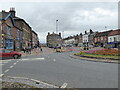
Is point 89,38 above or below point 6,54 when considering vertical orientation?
above

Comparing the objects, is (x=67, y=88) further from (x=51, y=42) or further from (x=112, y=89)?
(x=51, y=42)

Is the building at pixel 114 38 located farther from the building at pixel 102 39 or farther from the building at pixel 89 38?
the building at pixel 89 38

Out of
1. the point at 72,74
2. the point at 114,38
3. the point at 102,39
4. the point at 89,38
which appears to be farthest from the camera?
the point at 89,38

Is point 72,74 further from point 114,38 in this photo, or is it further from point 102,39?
point 102,39

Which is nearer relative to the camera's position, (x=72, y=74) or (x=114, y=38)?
(x=72, y=74)

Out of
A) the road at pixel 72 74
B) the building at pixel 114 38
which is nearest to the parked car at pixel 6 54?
the road at pixel 72 74

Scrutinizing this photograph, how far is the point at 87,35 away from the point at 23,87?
81327 millimetres

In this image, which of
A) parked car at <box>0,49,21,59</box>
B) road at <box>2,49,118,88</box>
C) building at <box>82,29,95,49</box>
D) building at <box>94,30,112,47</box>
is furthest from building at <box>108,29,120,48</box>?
road at <box>2,49,118,88</box>

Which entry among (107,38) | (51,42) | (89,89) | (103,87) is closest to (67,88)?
(89,89)

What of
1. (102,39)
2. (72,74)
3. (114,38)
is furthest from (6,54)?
(102,39)

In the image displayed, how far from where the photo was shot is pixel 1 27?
22.6 metres

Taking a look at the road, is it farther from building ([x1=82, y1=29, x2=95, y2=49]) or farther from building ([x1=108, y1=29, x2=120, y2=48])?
building ([x1=82, y1=29, x2=95, y2=49])

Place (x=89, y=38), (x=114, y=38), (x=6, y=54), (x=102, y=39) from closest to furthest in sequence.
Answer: (x=6, y=54), (x=114, y=38), (x=102, y=39), (x=89, y=38)

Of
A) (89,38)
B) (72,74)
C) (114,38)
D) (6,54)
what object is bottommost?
(72,74)
